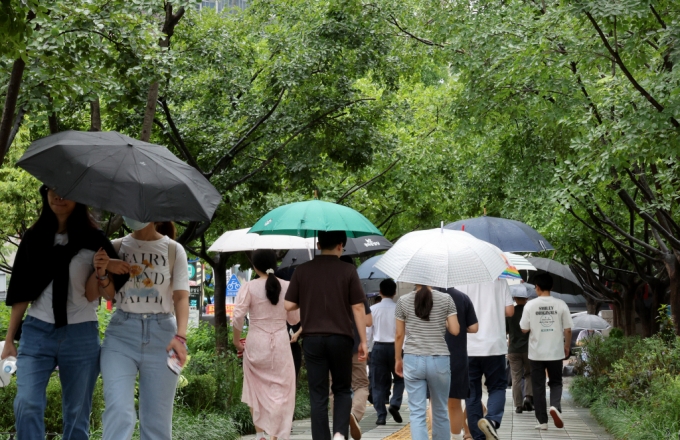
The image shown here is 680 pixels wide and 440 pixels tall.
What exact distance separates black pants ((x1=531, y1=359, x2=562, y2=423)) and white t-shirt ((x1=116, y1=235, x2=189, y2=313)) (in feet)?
24.2

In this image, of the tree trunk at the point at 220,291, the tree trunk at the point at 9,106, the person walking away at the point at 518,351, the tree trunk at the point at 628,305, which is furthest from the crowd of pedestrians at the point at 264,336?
the tree trunk at the point at 628,305

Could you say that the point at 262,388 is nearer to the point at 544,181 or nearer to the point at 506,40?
the point at 506,40

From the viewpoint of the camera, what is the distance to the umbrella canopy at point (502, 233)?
10539mm

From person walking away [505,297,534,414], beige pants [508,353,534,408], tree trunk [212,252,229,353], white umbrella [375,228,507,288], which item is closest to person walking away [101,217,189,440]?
white umbrella [375,228,507,288]

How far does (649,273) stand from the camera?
24.6m

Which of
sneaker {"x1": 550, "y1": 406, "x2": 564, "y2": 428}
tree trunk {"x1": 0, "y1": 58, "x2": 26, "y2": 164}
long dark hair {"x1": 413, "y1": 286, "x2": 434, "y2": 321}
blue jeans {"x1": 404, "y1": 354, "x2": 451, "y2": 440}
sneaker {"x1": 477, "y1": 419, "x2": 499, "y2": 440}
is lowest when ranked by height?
sneaker {"x1": 550, "y1": 406, "x2": 564, "y2": 428}

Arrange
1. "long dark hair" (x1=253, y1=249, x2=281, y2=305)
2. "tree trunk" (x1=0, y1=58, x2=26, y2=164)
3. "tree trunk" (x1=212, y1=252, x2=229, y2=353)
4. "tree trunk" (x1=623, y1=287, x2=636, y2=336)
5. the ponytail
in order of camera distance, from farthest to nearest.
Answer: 1. "tree trunk" (x1=623, y1=287, x2=636, y2=336)
2. "tree trunk" (x1=212, y1=252, x2=229, y2=353)
3. "long dark hair" (x1=253, y1=249, x2=281, y2=305)
4. "tree trunk" (x1=0, y1=58, x2=26, y2=164)
5. the ponytail

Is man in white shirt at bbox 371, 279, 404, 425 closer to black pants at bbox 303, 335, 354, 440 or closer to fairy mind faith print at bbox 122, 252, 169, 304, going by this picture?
black pants at bbox 303, 335, 354, 440

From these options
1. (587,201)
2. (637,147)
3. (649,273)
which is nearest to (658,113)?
(637,147)

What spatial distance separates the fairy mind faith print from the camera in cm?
573

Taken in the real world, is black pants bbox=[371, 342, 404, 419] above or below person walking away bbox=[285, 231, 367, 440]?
below

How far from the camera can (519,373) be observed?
14516 mm

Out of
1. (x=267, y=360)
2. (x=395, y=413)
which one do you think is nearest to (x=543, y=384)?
(x=395, y=413)

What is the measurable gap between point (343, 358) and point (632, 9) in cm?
455
